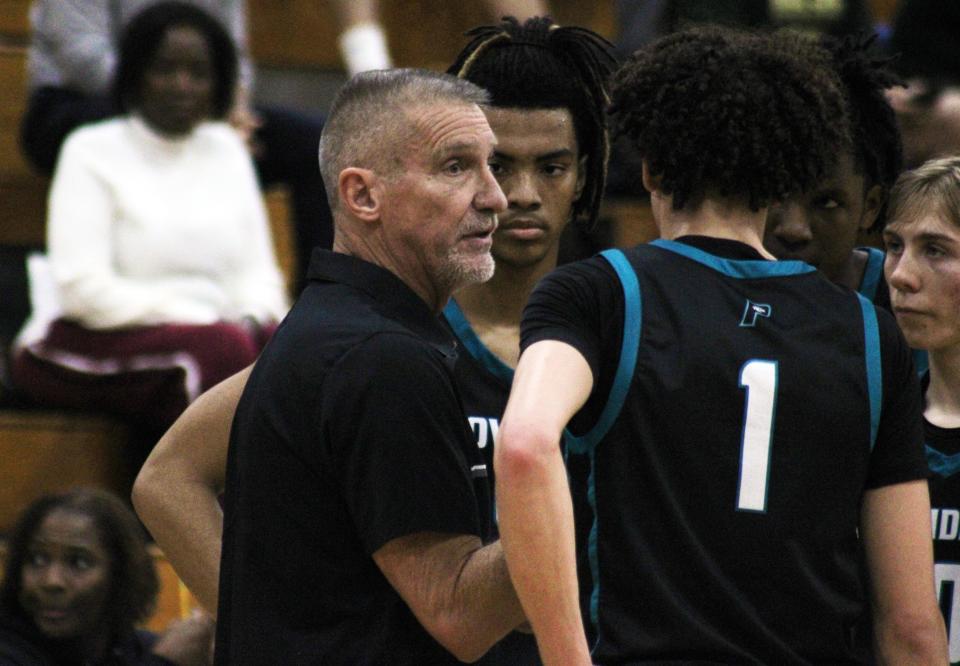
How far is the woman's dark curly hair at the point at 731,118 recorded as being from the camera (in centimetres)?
226

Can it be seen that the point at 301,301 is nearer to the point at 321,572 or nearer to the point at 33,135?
the point at 321,572

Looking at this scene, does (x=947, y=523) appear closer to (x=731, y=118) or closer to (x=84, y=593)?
(x=731, y=118)

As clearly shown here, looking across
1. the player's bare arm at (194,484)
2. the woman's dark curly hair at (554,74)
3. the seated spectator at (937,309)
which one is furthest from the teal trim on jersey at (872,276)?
the player's bare arm at (194,484)

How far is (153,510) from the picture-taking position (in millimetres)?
2713

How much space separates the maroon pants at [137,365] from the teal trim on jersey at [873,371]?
9.09ft

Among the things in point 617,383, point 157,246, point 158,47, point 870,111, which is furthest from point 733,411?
point 158,47

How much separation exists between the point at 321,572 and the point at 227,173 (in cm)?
317

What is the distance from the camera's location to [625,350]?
2166 millimetres

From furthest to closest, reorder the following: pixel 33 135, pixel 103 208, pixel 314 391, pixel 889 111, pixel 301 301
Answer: pixel 33 135
pixel 103 208
pixel 889 111
pixel 301 301
pixel 314 391

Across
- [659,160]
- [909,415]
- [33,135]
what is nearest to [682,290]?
[659,160]

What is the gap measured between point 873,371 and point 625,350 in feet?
1.15

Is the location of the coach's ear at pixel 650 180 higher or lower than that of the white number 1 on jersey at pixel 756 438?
higher

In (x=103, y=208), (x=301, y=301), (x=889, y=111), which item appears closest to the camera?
(x=301, y=301)

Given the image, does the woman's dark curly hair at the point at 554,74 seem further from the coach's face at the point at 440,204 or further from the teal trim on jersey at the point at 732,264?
the teal trim on jersey at the point at 732,264
